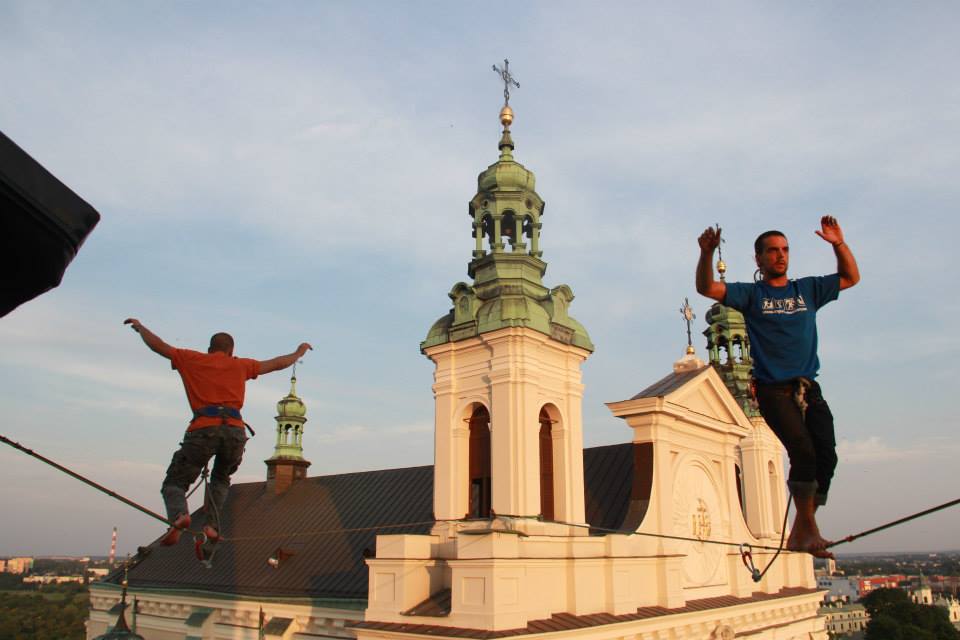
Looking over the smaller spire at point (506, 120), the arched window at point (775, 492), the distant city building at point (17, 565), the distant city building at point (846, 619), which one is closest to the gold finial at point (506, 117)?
the smaller spire at point (506, 120)

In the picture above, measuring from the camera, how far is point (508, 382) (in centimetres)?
1694

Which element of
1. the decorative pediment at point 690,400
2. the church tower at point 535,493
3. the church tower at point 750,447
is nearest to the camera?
the church tower at point 535,493

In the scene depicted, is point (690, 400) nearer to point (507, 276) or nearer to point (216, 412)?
point (507, 276)

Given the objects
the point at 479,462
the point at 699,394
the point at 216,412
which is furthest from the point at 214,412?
the point at 699,394

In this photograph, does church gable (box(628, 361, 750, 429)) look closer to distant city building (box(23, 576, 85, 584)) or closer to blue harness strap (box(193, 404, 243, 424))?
blue harness strap (box(193, 404, 243, 424))

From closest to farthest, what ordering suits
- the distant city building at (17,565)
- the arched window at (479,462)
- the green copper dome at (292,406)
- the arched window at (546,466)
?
the arched window at (479,462) < the arched window at (546,466) < the green copper dome at (292,406) < the distant city building at (17,565)

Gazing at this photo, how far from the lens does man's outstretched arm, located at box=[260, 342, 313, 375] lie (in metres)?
4.97

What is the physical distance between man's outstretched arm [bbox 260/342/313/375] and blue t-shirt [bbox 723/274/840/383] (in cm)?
264

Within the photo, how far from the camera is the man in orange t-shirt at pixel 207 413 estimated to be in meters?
4.72

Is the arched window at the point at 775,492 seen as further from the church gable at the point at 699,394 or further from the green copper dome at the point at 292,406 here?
the green copper dome at the point at 292,406

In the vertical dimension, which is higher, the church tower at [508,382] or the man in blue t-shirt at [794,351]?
the church tower at [508,382]

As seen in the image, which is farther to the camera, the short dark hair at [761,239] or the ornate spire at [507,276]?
the ornate spire at [507,276]

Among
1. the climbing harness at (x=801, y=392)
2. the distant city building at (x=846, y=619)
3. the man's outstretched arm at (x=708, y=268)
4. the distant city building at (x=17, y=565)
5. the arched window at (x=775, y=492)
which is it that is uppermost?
the arched window at (x=775, y=492)

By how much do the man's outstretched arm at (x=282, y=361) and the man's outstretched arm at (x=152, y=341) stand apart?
0.54 meters
